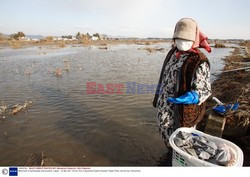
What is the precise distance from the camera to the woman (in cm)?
208

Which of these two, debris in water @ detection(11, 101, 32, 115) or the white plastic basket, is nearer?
the white plastic basket

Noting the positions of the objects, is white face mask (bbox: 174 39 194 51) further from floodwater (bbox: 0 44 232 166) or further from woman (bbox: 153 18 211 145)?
floodwater (bbox: 0 44 232 166)

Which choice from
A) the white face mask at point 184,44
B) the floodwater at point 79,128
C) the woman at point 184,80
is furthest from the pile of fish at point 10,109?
the white face mask at point 184,44

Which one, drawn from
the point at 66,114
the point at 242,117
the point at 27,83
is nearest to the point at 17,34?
the point at 27,83

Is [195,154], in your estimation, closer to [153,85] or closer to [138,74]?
[153,85]

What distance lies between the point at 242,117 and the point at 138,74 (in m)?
6.99

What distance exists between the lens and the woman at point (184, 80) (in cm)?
208

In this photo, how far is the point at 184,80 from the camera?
7.20 ft

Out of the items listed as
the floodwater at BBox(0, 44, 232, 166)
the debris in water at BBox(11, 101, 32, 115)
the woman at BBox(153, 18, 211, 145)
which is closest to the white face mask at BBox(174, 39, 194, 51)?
the woman at BBox(153, 18, 211, 145)

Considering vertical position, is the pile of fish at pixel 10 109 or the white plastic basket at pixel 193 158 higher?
the white plastic basket at pixel 193 158

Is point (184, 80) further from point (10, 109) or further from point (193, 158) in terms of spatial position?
point (10, 109)

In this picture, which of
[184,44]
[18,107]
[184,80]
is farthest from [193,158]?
[18,107]

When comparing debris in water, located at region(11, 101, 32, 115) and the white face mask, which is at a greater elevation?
the white face mask

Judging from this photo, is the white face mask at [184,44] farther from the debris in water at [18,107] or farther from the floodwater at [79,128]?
the debris in water at [18,107]
